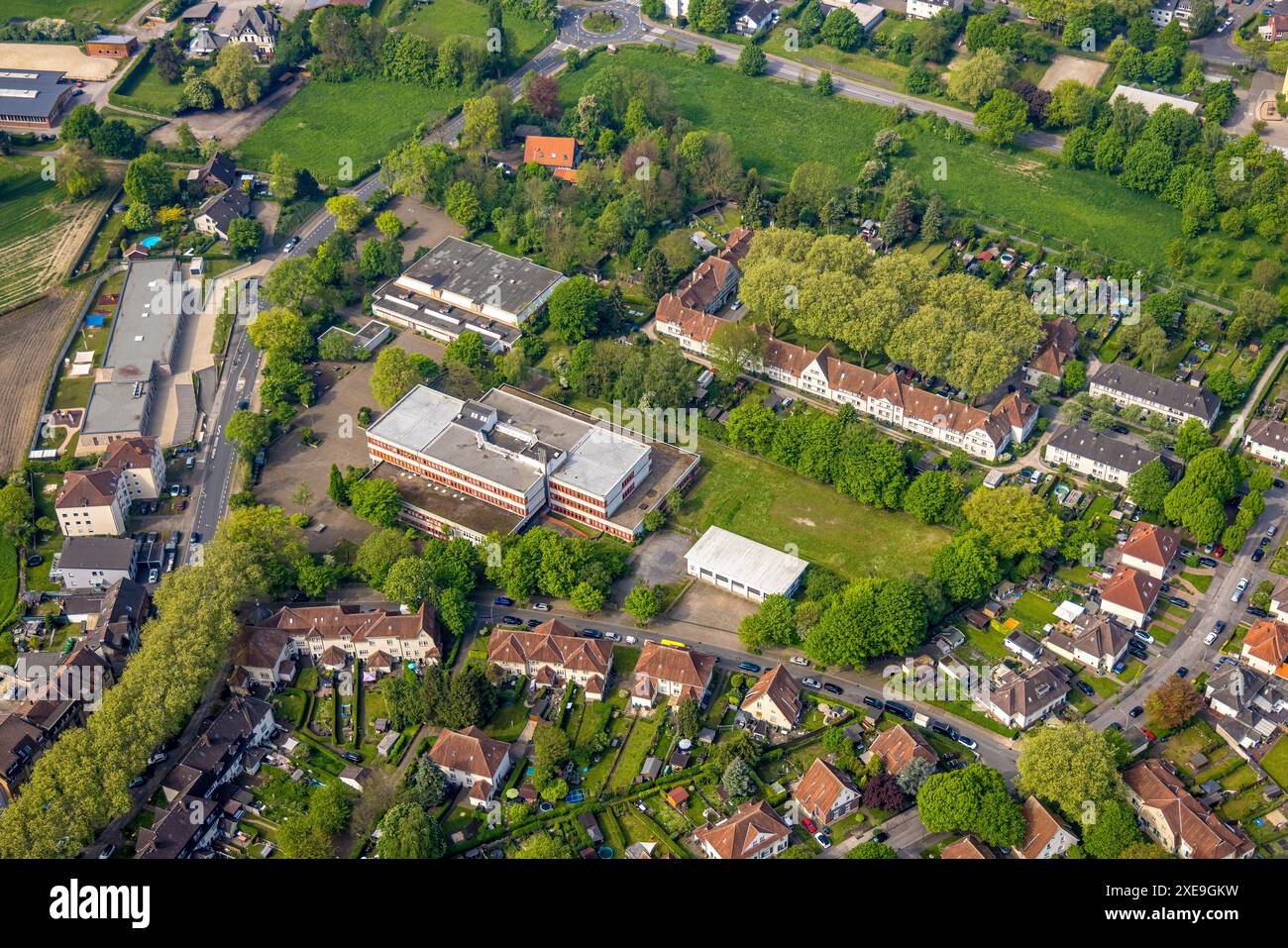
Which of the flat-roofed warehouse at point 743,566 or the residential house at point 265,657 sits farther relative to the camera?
the flat-roofed warehouse at point 743,566

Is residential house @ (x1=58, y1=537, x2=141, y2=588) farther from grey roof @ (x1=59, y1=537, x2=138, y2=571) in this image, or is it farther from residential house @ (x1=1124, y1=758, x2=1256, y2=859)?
residential house @ (x1=1124, y1=758, x2=1256, y2=859)

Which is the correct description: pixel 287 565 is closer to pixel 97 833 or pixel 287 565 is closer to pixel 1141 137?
pixel 97 833

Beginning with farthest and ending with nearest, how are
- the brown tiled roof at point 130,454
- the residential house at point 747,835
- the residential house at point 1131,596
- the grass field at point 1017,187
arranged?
the grass field at point 1017,187, the brown tiled roof at point 130,454, the residential house at point 1131,596, the residential house at point 747,835

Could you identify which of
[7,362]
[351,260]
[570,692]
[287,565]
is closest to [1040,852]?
[570,692]

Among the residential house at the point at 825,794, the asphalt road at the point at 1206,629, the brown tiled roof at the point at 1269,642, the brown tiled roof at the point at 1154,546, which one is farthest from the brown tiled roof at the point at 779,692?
the brown tiled roof at the point at 1269,642

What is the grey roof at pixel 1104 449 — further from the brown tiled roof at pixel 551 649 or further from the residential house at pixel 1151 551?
the brown tiled roof at pixel 551 649

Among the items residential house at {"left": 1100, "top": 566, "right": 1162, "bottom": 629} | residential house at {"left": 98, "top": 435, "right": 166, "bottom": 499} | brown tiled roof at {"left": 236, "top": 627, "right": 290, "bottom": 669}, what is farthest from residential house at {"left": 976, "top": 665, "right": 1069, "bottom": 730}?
residential house at {"left": 98, "top": 435, "right": 166, "bottom": 499}
